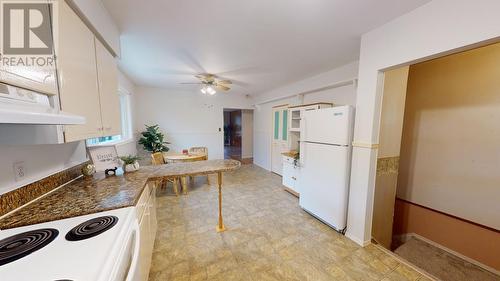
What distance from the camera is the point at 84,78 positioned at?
1210 mm

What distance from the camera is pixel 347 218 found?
219 cm

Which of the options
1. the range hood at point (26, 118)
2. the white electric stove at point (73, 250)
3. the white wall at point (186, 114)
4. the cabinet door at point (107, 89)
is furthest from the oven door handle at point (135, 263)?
the white wall at point (186, 114)

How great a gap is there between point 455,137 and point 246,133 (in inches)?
208

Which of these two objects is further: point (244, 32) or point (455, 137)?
point (455, 137)

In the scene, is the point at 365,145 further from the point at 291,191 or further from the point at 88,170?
the point at 88,170

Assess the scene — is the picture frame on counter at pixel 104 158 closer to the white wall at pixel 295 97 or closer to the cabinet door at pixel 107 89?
the cabinet door at pixel 107 89

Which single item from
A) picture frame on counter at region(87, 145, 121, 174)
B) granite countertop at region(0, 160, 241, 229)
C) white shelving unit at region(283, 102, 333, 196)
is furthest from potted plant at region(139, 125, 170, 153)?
white shelving unit at region(283, 102, 333, 196)

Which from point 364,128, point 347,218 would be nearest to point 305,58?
point 364,128

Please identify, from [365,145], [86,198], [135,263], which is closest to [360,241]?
[365,145]

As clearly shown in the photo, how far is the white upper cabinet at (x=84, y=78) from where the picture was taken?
3.31 ft

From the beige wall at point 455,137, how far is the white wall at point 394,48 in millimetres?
1455

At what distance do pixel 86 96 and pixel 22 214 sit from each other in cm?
80

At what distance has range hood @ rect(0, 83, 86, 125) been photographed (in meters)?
0.57

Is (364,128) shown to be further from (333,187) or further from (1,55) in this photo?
(1,55)
